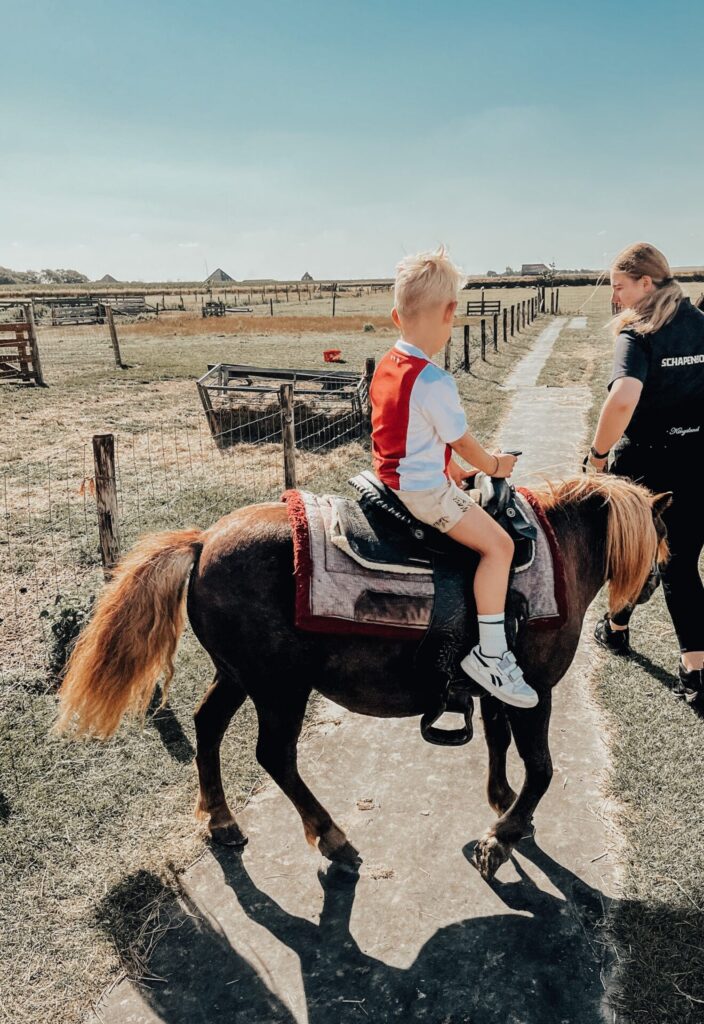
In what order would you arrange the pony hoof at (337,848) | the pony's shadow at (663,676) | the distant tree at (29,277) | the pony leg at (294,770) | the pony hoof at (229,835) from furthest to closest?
1. the distant tree at (29,277)
2. the pony's shadow at (663,676)
3. the pony hoof at (229,835)
4. the pony hoof at (337,848)
5. the pony leg at (294,770)

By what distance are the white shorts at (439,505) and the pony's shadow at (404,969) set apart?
1.70 m

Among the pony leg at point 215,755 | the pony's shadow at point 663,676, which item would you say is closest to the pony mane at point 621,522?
the pony's shadow at point 663,676

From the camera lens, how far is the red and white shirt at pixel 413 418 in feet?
8.22

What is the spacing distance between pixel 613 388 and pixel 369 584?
2102 millimetres

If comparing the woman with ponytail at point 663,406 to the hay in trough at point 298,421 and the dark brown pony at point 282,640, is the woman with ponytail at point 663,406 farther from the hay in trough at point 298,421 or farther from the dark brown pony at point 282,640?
the hay in trough at point 298,421

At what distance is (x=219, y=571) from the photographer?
2791mm

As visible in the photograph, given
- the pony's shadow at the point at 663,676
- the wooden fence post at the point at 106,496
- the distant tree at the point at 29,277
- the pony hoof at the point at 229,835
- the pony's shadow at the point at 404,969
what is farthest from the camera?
the distant tree at the point at 29,277

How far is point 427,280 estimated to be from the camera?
8.09 feet

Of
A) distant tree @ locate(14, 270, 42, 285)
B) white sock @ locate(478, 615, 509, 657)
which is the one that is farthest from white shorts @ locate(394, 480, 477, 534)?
distant tree @ locate(14, 270, 42, 285)

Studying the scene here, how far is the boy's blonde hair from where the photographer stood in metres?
2.46

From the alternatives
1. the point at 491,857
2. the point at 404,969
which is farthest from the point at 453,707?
the point at 404,969

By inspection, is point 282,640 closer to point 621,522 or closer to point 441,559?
point 441,559

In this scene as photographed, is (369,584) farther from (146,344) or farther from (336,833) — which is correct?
(146,344)

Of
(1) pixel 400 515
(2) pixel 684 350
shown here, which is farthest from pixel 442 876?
(2) pixel 684 350
